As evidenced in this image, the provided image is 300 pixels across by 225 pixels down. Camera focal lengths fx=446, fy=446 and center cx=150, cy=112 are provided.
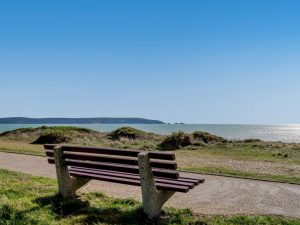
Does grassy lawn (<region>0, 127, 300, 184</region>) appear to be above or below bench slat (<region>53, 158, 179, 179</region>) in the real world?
below

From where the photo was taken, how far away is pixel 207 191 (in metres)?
8.64

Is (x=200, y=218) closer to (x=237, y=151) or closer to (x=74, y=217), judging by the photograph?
(x=74, y=217)

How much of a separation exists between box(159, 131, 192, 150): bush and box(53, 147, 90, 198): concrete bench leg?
50.2ft

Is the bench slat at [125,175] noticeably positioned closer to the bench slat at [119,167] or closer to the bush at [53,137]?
the bench slat at [119,167]

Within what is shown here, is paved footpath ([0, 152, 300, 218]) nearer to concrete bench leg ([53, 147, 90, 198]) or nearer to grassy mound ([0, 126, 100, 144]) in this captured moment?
concrete bench leg ([53, 147, 90, 198])

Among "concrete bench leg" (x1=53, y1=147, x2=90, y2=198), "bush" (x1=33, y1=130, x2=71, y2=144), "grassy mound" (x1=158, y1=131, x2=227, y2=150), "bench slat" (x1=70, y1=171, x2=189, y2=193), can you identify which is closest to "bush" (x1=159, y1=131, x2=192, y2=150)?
"grassy mound" (x1=158, y1=131, x2=227, y2=150)

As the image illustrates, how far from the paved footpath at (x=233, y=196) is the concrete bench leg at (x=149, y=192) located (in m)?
0.81

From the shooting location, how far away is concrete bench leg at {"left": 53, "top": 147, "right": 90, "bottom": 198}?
24.9 feet

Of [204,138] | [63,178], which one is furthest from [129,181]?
[204,138]

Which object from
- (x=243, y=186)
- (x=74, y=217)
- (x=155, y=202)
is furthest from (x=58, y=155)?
(x=243, y=186)

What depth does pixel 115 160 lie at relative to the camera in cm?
684

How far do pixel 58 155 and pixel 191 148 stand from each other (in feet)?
49.2

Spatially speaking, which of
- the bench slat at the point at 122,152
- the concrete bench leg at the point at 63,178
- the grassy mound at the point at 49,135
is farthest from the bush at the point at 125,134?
the bench slat at the point at 122,152

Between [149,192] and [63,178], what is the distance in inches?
76.9
